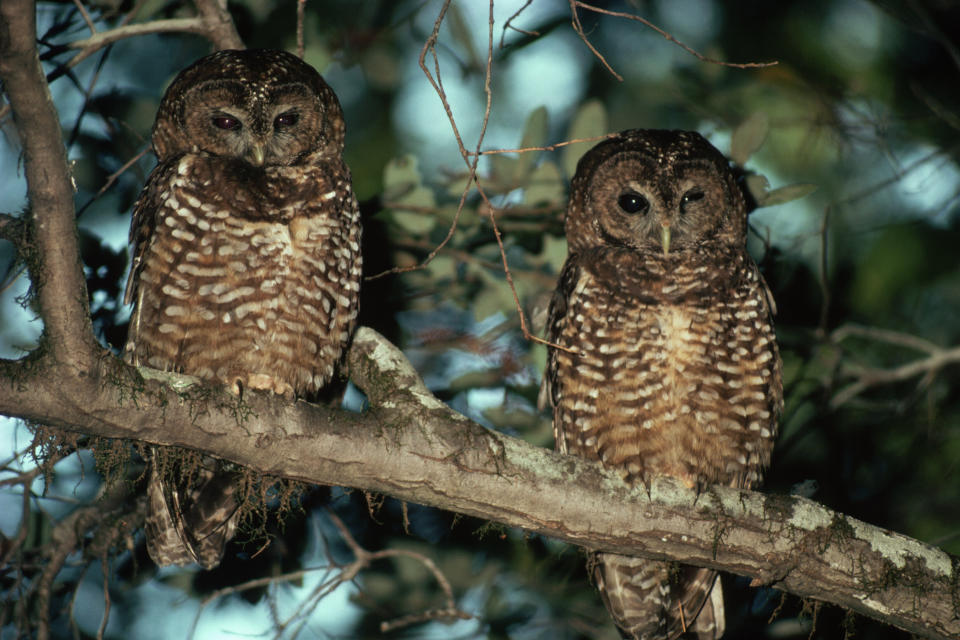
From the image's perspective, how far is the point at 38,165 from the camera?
2428 millimetres

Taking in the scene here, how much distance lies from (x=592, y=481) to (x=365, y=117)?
19.1 ft

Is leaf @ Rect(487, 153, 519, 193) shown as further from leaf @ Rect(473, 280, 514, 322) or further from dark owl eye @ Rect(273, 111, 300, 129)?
dark owl eye @ Rect(273, 111, 300, 129)

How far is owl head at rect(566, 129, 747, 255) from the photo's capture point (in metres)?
3.96

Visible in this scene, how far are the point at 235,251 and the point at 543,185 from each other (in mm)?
1906

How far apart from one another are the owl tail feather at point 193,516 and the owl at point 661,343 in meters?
1.41

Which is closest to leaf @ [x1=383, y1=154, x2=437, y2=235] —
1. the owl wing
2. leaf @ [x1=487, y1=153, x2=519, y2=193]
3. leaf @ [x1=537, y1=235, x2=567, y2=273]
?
leaf @ [x1=487, y1=153, x2=519, y2=193]

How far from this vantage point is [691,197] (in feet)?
13.3

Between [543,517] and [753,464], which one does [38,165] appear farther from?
[753,464]

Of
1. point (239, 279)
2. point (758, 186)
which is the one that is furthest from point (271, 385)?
point (758, 186)

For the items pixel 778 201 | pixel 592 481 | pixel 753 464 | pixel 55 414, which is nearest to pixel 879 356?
pixel 778 201

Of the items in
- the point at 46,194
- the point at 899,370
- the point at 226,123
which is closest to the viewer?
the point at 46,194

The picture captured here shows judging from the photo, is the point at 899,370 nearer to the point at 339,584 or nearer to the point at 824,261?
the point at 824,261

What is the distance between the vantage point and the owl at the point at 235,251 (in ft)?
10.8

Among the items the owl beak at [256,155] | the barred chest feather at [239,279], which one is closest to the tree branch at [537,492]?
the barred chest feather at [239,279]
